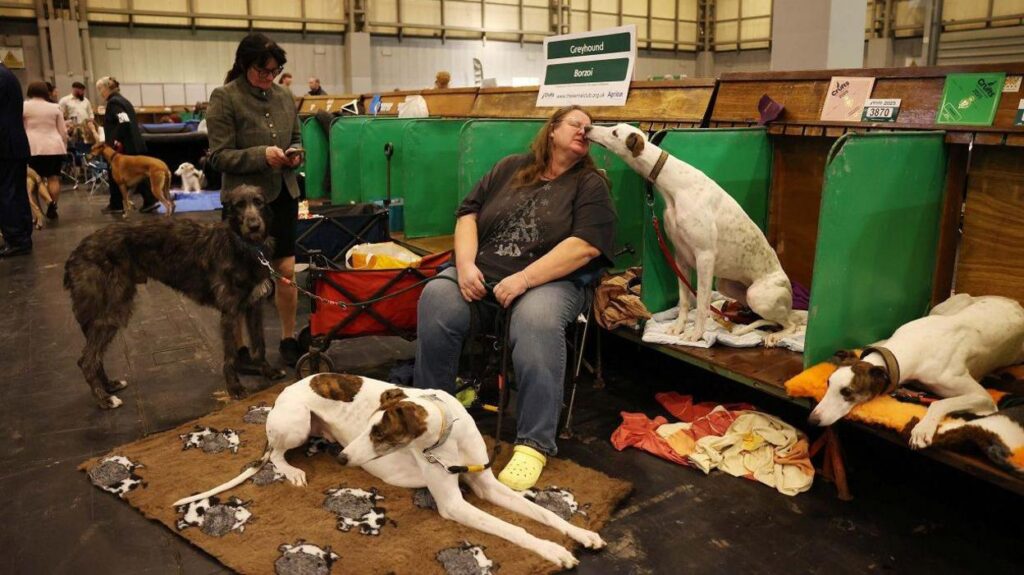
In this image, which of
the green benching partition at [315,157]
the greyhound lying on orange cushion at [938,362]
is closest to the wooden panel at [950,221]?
the greyhound lying on orange cushion at [938,362]

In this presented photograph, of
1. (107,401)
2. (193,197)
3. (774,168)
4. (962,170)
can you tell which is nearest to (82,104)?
(193,197)

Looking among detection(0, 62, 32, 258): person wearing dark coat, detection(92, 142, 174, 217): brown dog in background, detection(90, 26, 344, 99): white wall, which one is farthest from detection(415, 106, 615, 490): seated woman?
detection(90, 26, 344, 99): white wall

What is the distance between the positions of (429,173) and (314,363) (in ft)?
5.27

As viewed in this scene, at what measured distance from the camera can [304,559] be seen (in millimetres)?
1958

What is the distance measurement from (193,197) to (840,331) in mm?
9037

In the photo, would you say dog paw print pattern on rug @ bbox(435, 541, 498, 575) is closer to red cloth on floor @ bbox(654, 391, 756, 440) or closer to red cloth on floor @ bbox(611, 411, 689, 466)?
red cloth on floor @ bbox(611, 411, 689, 466)

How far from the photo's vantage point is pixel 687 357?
270cm

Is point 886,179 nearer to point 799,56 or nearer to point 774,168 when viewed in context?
point 774,168

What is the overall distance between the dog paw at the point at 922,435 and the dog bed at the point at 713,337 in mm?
656

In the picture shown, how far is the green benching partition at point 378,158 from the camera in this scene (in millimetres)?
5051

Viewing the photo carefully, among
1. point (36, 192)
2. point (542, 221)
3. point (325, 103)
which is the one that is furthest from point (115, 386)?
point (325, 103)

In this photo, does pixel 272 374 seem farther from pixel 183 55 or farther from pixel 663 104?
pixel 183 55

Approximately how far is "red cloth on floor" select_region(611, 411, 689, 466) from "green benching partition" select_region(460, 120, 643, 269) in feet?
2.60

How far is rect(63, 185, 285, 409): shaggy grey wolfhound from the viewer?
2.96 meters
